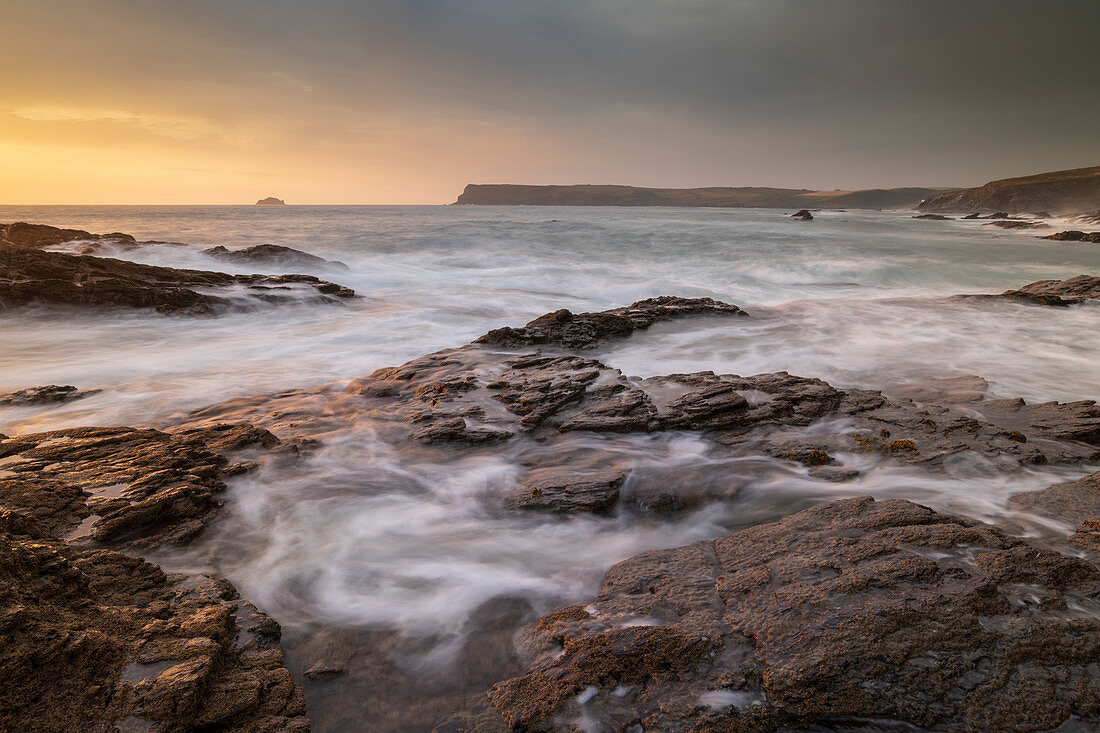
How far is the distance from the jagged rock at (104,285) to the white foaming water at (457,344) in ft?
1.87

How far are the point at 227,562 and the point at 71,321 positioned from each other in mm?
11290

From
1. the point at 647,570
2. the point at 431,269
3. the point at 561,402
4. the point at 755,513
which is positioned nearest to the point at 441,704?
the point at 647,570

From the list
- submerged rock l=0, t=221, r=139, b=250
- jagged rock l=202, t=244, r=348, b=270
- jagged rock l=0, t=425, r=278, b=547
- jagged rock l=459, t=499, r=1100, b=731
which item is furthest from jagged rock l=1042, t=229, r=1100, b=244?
submerged rock l=0, t=221, r=139, b=250

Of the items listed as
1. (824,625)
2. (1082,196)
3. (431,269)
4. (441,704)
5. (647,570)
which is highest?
(1082,196)

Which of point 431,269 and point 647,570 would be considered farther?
point 431,269

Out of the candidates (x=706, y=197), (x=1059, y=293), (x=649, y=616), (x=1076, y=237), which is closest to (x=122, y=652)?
(x=649, y=616)

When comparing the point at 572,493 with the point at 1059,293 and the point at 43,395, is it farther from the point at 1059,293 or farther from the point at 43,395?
the point at 1059,293

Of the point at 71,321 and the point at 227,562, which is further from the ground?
the point at 71,321

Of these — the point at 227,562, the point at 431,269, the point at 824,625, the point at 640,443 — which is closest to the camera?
the point at 824,625

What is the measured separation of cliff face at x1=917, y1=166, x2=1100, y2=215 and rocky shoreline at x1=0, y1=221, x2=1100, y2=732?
344 ft

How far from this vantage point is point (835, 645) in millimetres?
2438

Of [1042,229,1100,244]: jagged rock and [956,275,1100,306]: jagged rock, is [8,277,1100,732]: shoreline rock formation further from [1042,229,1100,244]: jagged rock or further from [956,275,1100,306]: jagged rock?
[1042,229,1100,244]: jagged rock

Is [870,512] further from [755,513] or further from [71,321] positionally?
[71,321]

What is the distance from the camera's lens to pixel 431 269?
2381cm
